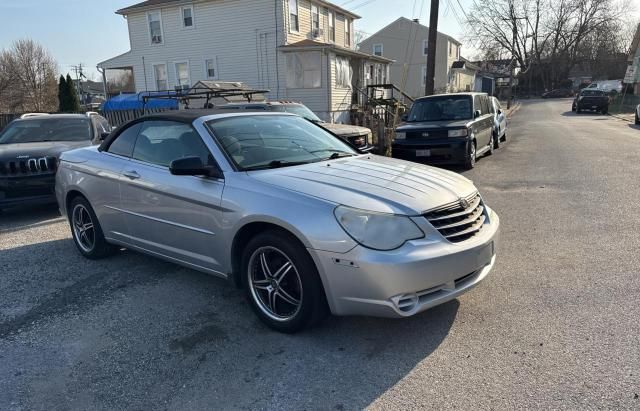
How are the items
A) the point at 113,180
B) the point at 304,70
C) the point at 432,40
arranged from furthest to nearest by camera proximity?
the point at 304,70 < the point at 432,40 < the point at 113,180

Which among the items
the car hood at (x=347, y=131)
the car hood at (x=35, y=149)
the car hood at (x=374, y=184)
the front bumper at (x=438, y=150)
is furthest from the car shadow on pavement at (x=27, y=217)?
the front bumper at (x=438, y=150)

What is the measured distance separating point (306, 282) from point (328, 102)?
19803 mm

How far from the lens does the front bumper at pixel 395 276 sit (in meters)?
2.99

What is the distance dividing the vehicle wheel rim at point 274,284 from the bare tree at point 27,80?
44.6 m

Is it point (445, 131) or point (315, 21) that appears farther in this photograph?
point (315, 21)

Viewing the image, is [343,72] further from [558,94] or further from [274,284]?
[558,94]

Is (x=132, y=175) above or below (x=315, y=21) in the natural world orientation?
below

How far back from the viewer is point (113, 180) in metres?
4.74

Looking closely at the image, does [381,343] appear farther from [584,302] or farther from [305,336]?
[584,302]

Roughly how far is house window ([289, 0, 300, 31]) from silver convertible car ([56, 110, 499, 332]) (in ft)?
66.1

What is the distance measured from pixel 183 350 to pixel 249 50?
73.3ft

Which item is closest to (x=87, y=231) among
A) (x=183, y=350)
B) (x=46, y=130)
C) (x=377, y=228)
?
(x=183, y=350)

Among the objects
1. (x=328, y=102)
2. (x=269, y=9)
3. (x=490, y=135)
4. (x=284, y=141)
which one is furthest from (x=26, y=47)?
(x=284, y=141)

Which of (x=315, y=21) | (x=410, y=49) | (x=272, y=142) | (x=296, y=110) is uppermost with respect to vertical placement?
(x=410, y=49)
